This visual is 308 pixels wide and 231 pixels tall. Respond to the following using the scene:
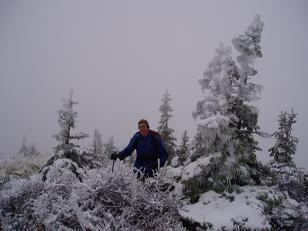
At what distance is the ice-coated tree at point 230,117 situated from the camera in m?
10.9

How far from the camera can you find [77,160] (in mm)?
12367

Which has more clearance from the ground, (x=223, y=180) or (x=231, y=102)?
(x=231, y=102)

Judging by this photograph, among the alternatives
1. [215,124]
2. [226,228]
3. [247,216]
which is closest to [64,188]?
[226,228]

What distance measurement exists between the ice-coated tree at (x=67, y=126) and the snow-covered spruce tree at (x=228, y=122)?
5.21m

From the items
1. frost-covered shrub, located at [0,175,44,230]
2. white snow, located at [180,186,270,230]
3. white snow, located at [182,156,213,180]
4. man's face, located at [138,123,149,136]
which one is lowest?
white snow, located at [180,186,270,230]

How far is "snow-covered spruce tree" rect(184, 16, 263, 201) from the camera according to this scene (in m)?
10.8

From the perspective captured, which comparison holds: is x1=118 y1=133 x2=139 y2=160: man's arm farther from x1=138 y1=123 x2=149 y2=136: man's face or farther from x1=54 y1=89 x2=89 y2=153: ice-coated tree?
x1=54 y1=89 x2=89 y2=153: ice-coated tree

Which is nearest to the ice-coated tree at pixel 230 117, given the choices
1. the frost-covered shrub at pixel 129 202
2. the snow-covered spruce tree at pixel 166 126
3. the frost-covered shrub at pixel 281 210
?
the frost-covered shrub at pixel 281 210

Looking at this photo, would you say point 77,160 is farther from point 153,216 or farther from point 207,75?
point 153,216

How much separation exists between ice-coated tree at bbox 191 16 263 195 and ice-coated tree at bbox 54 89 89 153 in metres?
5.23

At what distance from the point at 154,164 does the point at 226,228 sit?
3589 mm

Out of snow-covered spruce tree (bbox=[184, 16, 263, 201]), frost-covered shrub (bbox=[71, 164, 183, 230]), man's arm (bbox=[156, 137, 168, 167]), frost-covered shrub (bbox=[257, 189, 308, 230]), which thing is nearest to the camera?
frost-covered shrub (bbox=[71, 164, 183, 230])

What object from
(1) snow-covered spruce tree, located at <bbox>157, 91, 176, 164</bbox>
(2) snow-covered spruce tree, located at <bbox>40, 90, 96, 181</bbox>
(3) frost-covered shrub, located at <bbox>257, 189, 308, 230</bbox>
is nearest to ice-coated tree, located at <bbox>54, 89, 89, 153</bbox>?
(2) snow-covered spruce tree, located at <bbox>40, 90, 96, 181</bbox>

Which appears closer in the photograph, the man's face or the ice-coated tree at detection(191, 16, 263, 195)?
the man's face
